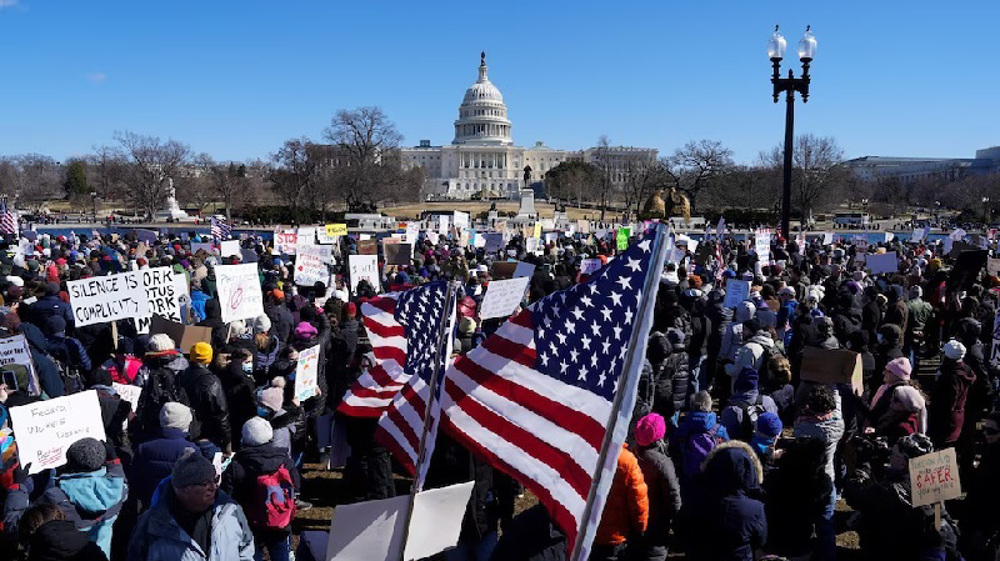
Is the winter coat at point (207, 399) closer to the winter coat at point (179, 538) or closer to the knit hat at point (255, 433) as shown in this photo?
the knit hat at point (255, 433)

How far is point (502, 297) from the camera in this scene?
9.60 metres

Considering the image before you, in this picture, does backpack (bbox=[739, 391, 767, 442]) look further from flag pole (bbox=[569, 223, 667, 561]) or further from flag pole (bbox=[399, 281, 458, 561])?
flag pole (bbox=[569, 223, 667, 561])

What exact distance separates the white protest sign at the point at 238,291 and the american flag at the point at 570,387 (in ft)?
19.3

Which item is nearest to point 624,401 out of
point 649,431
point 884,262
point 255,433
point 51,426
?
point 649,431

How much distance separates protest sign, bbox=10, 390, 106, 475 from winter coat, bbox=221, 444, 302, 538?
1307mm

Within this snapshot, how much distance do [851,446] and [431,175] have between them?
167303mm

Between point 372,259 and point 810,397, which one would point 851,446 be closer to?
point 810,397

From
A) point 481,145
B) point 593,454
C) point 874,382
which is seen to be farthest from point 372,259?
point 481,145

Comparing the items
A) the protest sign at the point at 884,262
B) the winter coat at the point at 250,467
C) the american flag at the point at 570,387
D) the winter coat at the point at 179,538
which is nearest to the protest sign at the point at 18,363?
the winter coat at the point at 250,467

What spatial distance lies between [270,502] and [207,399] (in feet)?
5.93

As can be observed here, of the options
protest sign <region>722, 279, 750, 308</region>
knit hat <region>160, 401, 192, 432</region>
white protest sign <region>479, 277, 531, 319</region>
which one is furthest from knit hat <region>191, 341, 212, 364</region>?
protest sign <region>722, 279, 750, 308</region>

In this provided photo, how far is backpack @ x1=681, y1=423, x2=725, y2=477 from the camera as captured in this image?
512 cm

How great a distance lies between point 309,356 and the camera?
22.4ft

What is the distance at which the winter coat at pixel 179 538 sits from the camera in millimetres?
3787
